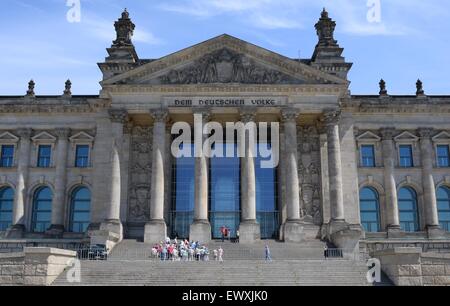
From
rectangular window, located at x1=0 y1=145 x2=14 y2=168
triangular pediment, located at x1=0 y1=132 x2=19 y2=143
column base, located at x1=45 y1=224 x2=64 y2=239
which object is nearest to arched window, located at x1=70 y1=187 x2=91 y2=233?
column base, located at x1=45 y1=224 x2=64 y2=239

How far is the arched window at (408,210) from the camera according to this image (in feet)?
167

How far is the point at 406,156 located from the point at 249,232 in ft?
60.9

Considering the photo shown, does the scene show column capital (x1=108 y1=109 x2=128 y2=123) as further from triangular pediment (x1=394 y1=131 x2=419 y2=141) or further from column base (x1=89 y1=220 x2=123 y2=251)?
triangular pediment (x1=394 y1=131 x2=419 y2=141)

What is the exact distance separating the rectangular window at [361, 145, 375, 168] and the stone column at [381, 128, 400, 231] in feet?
3.50

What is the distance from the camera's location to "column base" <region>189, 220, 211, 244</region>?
44.2m

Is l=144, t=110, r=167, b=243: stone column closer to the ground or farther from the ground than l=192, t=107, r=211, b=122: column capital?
closer to the ground

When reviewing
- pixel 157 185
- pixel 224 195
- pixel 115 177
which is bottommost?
pixel 224 195

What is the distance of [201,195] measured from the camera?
45344 mm

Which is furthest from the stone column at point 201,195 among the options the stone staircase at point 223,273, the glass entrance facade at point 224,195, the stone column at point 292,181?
the stone staircase at point 223,273

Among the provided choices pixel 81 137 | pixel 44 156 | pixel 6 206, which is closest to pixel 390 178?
pixel 81 137

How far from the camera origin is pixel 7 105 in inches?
2077

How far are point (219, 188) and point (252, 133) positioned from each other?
6526mm

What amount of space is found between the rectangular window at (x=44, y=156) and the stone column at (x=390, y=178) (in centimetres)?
3205

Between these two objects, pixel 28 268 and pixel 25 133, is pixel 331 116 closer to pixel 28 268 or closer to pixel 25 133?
pixel 28 268
